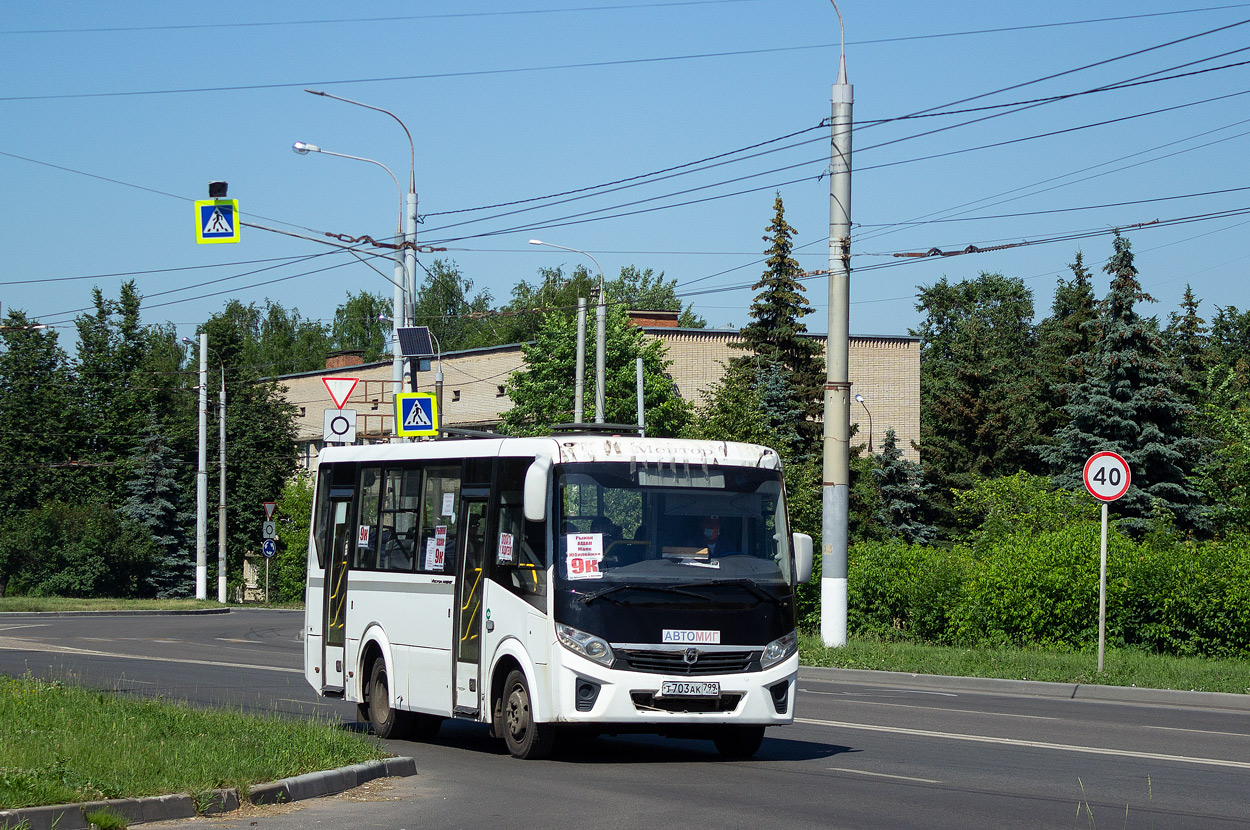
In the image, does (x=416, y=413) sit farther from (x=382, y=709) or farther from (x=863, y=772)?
(x=863, y=772)

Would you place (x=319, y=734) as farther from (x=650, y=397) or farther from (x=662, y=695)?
(x=650, y=397)

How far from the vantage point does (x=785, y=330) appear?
58094 millimetres

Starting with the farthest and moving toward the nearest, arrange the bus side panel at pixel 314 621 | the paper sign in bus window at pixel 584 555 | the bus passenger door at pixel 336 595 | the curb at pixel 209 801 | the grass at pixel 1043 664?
the grass at pixel 1043 664 < the bus side panel at pixel 314 621 < the bus passenger door at pixel 336 595 < the paper sign in bus window at pixel 584 555 < the curb at pixel 209 801

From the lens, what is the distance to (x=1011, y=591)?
930 inches

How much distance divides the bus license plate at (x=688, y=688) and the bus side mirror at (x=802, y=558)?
132 centimetres

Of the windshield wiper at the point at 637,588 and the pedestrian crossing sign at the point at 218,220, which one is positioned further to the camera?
the pedestrian crossing sign at the point at 218,220

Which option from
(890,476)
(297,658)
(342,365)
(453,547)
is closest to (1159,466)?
(890,476)

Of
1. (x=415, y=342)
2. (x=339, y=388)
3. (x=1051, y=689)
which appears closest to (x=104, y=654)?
(x=339, y=388)

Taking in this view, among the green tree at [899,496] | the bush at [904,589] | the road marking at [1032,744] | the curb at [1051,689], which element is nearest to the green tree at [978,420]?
the green tree at [899,496]

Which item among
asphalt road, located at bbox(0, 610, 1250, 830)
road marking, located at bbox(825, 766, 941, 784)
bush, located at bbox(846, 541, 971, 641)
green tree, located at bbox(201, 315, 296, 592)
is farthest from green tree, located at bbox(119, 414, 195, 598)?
road marking, located at bbox(825, 766, 941, 784)

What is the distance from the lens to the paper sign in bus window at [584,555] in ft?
38.5

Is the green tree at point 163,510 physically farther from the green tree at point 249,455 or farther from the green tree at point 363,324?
the green tree at point 363,324

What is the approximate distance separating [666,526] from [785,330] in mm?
46576

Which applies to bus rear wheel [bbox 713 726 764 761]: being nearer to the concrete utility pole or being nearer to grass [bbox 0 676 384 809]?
grass [bbox 0 676 384 809]
